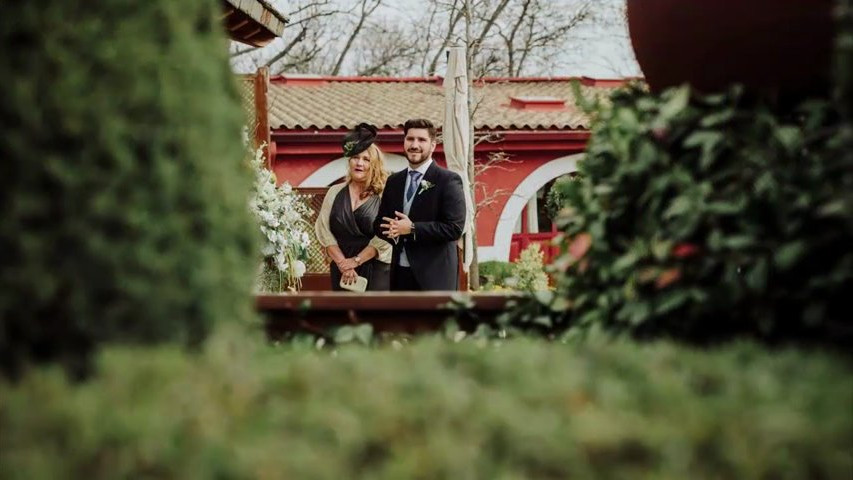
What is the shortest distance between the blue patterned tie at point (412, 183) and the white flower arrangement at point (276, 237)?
2.36 meters

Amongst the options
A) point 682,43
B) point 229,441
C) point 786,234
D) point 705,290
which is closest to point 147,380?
point 229,441

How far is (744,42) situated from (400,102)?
18.8m

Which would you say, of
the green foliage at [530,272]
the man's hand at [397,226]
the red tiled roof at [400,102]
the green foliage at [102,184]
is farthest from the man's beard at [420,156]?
the red tiled roof at [400,102]

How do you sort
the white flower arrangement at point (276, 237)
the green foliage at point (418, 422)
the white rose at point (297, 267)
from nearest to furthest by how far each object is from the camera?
1. the green foliage at point (418, 422)
2. the white flower arrangement at point (276, 237)
3. the white rose at point (297, 267)

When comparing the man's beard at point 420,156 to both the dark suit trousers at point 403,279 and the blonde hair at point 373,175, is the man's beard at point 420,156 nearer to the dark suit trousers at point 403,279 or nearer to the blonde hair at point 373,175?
the dark suit trousers at point 403,279

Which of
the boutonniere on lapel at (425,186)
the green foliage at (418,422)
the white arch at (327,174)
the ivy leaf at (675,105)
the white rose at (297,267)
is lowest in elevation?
the green foliage at (418,422)

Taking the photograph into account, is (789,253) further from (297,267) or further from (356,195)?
(297,267)

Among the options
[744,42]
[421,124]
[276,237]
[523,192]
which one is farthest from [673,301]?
[523,192]

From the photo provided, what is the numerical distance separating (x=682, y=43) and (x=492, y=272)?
14.8m

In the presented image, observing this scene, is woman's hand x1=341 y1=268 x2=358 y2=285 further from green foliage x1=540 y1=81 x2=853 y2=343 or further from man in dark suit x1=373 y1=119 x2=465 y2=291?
green foliage x1=540 y1=81 x2=853 y2=343

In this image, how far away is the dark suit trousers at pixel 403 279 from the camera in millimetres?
6676

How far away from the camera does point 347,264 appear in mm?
7633

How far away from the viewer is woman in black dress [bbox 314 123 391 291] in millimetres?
7641

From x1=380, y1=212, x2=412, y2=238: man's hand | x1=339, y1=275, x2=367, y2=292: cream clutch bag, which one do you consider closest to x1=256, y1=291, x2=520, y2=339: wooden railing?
x1=380, y1=212, x2=412, y2=238: man's hand
